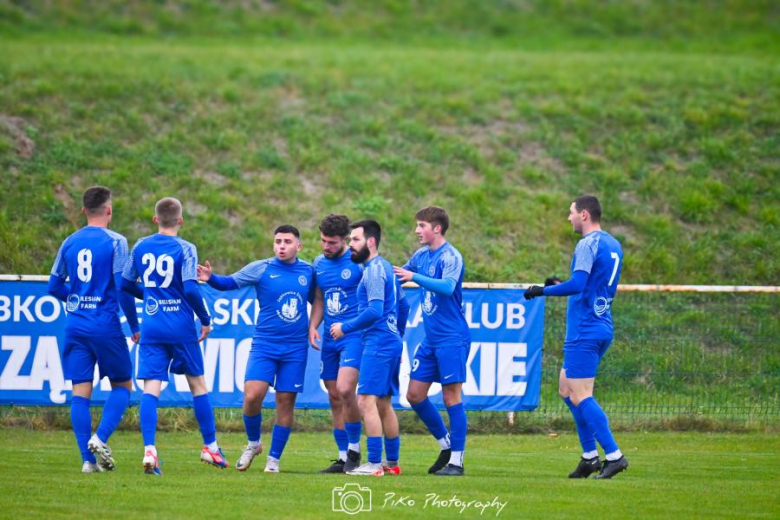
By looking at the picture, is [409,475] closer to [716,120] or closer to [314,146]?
[314,146]

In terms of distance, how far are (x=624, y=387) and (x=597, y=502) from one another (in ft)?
17.3

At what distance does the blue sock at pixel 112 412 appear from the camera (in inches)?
344

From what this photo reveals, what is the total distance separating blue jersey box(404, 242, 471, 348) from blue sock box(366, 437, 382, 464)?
1000mm

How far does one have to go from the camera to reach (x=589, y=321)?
29.5 feet

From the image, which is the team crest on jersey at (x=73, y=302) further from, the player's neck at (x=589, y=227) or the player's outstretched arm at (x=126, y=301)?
the player's neck at (x=589, y=227)

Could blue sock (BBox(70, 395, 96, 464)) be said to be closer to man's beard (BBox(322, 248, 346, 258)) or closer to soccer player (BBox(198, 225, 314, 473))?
soccer player (BBox(198, 225, 314, 473))

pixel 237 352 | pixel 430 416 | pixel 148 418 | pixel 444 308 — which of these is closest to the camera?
pixel 148 418

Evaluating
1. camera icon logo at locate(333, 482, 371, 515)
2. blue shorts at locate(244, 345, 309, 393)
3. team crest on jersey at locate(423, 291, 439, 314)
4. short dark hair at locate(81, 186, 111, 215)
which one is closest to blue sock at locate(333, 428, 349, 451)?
blue shorts at locate(244, 345, 309, 393)

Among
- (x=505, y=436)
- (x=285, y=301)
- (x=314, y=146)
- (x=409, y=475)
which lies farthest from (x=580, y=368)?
(x=314, y=146)

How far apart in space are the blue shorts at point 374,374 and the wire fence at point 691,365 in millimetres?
4075

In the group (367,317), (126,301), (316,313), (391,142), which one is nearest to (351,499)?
(367,317)

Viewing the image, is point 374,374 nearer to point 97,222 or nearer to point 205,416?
point 205,416

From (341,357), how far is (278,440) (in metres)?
0.93

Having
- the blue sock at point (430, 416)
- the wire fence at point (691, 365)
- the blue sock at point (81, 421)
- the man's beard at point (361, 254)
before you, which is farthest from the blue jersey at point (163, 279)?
the wire fence at point (691, 365)
